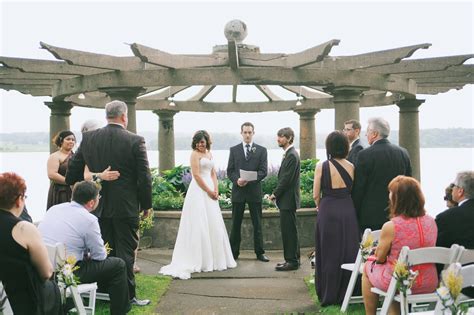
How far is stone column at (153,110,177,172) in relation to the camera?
51.4ft

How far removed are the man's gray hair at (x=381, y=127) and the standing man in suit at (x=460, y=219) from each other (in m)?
1.49

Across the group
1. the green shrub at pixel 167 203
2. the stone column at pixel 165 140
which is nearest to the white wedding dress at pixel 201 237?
the green shrub at pixel 167 203

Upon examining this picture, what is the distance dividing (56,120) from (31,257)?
8.14 meters

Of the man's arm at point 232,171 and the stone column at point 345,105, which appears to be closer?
the man's arm at point 232,171

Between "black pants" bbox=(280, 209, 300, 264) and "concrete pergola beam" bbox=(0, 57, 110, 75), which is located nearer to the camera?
"black pants" bbox=(280, 209, 300, 264)

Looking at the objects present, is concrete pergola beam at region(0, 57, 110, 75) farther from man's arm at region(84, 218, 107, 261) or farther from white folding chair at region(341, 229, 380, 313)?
white folding chair at region(341, 229, 380, 313)

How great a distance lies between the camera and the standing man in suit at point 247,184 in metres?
8.94

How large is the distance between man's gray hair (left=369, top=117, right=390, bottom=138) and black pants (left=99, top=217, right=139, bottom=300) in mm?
2681

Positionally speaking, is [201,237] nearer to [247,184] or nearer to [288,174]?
[247,184]

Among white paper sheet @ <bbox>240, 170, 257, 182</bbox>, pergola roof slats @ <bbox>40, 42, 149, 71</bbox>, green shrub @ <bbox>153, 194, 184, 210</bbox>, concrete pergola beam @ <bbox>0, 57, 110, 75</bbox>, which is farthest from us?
green shrub @ <bbox>153, 194, 184, 210</bbox>

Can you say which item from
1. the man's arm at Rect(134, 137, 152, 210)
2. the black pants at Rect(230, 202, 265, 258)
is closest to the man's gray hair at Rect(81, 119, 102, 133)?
the man's arm at Rect(134, 137, 152, 210)

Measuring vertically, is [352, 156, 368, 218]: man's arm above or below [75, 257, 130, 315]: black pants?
above

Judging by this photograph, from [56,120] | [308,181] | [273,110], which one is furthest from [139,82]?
[273,110]

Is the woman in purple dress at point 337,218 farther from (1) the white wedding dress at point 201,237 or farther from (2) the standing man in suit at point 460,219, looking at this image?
(1) the white wedding dress at point 201,237
